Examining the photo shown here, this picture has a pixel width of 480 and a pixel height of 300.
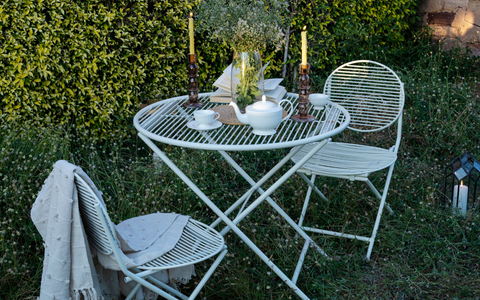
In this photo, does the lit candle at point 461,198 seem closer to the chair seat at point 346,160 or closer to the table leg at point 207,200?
the chair seat at point 346,160

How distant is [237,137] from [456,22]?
4304 millimetres

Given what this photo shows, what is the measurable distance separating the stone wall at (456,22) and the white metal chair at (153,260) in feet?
14.3

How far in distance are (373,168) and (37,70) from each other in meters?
2.45

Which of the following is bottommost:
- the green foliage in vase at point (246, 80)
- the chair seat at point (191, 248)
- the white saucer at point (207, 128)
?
the chair seat at point (191, 248)

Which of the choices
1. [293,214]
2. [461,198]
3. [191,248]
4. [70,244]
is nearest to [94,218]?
[70,244]

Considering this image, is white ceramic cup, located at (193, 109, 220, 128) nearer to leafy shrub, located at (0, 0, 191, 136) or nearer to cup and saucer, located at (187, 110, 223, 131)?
cup and saucer, located at (187, 110, 223, 131)

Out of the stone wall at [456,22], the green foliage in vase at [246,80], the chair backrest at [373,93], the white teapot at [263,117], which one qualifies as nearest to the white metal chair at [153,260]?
the white teapot at [263,117]

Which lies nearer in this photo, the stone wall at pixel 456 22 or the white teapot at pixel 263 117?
the white teapot at pixel 263 117

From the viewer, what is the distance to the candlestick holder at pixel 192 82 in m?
2.45

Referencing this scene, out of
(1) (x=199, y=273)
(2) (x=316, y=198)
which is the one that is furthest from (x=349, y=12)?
(1) (x=199, y=273)

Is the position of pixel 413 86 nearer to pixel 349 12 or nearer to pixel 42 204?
pixel 349 12

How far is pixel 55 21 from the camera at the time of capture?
325 cm

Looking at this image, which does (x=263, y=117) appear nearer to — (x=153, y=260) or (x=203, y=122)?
(x=203, y=122)

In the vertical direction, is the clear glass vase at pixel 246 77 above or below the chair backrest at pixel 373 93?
above
